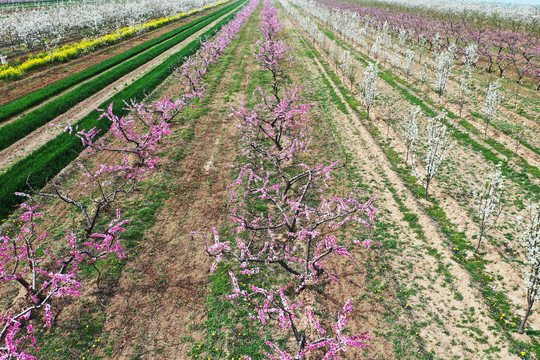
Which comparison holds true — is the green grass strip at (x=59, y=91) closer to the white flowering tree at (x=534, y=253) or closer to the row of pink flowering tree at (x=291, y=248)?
the row of pink flowering tree at (x=291, y=248)

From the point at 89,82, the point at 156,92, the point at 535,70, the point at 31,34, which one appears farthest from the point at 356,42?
the point at 31,34

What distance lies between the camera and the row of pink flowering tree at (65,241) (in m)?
7.55

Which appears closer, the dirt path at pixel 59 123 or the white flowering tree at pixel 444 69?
the dirt path at pixel 59 123

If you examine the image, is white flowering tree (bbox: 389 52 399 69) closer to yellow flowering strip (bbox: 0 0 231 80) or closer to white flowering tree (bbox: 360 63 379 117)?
white flowering tree (bbox: 360 63 379 117)

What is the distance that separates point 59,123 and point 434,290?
75.4 ft

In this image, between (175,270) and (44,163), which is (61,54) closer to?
(44,163)

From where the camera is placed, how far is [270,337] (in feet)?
24.3

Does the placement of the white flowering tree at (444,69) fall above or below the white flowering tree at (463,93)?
above

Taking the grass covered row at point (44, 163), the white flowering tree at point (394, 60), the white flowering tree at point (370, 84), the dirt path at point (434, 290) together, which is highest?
the white flowering tree at point (394, 60)

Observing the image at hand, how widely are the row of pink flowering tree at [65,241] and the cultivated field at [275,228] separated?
77 mm

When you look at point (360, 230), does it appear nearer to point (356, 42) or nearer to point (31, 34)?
point (356, 42)

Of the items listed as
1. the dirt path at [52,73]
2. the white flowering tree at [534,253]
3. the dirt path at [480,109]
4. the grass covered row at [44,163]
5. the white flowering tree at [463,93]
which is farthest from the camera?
the dirt path at [52,73]

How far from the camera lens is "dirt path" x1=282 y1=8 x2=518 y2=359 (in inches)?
279


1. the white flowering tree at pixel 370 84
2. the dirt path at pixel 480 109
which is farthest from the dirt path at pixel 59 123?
the dirt path at pixel 480 109
